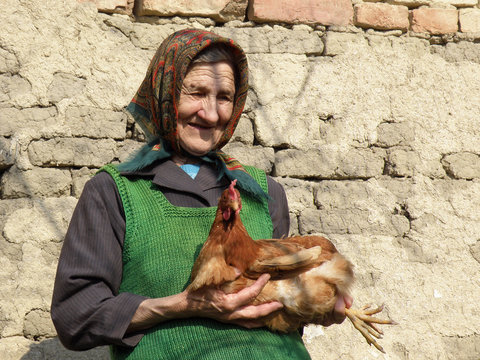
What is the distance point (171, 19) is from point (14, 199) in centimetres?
135

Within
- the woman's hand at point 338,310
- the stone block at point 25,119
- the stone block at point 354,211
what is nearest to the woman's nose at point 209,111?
the woman's hand at point 338,310

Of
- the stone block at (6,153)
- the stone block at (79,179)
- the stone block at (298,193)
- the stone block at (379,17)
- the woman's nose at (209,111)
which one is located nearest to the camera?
the woman's nose at (209,111)

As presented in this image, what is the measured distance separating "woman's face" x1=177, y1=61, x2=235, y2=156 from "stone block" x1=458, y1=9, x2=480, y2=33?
2.08 meters

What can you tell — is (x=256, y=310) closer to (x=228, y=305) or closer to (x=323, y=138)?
(x=228, y=305)

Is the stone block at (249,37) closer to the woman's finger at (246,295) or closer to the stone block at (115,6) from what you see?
the stone block at (115,6)

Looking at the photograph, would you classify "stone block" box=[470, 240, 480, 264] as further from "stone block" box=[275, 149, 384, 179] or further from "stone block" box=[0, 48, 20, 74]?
"stone block" box=[0, 48, 20, 74]

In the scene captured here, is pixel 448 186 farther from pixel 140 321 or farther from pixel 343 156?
pixel 140 321

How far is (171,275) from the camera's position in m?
2.13

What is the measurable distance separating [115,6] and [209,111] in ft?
4.61

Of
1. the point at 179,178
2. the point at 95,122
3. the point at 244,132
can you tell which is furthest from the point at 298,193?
the point at 179,178

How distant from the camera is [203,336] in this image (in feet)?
6.68

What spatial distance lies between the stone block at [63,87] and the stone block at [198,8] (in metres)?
0.57

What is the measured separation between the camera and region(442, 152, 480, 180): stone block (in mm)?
3705

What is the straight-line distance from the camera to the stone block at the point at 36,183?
3166 mm
